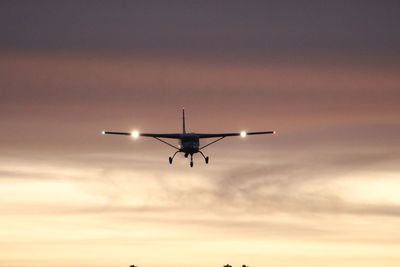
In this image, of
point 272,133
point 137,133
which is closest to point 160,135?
point 137,133

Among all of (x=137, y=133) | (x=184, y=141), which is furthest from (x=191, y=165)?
(x=137, y=133)

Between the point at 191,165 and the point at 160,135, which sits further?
the point at 160,135

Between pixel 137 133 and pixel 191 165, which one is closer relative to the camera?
pixel 191 165

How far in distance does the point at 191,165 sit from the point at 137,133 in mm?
→ 19969

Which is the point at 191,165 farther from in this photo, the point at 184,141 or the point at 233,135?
the point at 233,135

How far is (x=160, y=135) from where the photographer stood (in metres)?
190

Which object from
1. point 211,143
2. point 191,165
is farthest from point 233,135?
point 191,165

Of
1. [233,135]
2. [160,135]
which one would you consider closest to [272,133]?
[233,135]

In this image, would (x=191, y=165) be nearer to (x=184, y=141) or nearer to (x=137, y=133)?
(x=184, y=141)

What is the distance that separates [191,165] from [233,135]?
20.6 metres

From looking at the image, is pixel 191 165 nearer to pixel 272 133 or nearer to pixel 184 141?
pixel 184 141

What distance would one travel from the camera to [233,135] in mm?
196125

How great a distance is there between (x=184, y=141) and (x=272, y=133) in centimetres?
1970

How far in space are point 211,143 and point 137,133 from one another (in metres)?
16.2
